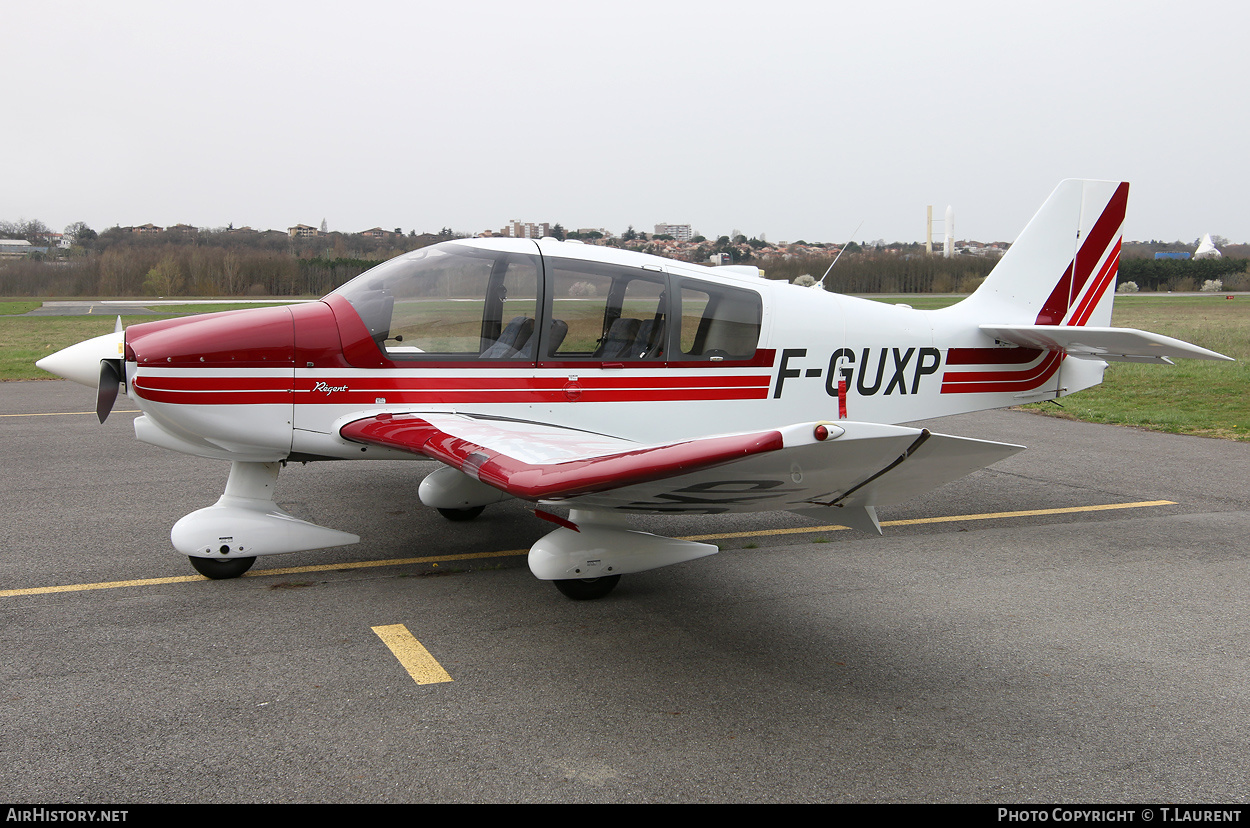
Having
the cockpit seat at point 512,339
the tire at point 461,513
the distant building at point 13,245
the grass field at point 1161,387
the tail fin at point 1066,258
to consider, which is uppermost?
the distant building at point 13,245

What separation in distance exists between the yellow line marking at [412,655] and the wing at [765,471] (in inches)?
34.4

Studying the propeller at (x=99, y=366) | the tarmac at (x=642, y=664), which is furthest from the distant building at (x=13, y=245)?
the tarmac at (x=642, y=664)

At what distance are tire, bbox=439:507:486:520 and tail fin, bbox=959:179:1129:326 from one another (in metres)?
4.18

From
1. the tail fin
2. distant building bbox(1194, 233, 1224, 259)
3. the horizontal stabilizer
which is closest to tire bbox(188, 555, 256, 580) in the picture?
the horizontal stabilizer

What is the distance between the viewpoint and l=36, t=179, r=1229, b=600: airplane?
184 inches

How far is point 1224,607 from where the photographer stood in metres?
4.61

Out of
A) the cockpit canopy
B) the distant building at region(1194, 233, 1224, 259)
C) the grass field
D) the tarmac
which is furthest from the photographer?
the distant building at region(1194, 233, 1224, 259)

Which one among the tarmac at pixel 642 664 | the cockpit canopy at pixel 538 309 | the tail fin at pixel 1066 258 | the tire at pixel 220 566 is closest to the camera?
the tarmac at pixel 642 664

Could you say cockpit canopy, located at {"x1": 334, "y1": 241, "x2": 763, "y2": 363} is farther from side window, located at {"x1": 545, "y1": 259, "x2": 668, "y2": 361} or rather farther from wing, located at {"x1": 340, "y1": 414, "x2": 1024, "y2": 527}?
wing, located at {"x1": 340, "y1": 414, "x2": 1024, "y2": 527}

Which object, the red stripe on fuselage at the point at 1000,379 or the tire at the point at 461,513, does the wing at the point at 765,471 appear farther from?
the red stripe on fuselage at the point at 1000,379

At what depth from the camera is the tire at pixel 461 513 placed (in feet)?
20.6

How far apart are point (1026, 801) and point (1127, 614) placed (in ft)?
7.27

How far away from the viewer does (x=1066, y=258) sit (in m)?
6.85

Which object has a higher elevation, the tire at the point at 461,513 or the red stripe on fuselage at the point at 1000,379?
the red stripe on fuselage at the point at 1000,379
